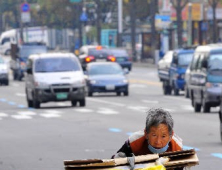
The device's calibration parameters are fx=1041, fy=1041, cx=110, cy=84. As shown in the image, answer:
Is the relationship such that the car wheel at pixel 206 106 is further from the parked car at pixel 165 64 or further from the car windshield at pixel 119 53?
the car windshield at pixel 119 53

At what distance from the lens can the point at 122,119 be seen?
2755cm

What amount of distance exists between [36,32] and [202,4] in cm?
4963

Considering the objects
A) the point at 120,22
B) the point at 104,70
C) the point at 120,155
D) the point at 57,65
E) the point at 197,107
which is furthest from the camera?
the point at 120,22

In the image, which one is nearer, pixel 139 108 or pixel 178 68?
pixel 139 108

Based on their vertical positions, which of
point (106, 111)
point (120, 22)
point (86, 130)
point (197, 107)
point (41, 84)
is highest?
point (86, 130)

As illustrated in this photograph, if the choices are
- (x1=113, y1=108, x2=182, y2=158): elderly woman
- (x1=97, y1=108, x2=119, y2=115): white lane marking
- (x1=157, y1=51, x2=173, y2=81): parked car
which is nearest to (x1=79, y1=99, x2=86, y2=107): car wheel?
(x1=97, y1=108, x2=119, y2=115): white lane marking

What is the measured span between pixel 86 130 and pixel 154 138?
16.5 metres

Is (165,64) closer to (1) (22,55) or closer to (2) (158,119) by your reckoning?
(1) (22,55)

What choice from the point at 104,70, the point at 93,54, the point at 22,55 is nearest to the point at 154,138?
the point at 104,70

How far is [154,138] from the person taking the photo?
6.77m

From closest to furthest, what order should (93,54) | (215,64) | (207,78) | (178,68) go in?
1. (207,78)
2. (215,64)
3. (178,68)
4. (93,54)

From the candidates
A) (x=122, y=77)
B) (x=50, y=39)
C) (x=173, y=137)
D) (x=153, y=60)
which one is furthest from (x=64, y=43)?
Answer: (x=173, y=137)

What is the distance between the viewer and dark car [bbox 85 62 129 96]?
40906mm

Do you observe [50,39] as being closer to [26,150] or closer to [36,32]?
[36,32]
